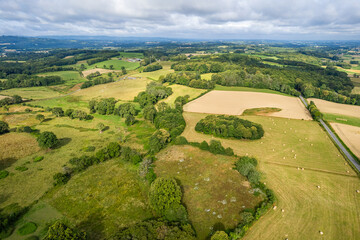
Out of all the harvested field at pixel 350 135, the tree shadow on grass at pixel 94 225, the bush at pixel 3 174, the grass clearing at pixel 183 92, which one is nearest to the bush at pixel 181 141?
the tree shadow on grass at pixel 94 225

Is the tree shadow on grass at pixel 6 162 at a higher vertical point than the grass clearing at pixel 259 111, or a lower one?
lower

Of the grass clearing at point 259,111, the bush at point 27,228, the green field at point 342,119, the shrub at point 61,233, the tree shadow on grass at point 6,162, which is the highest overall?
the shrub at point 61,233

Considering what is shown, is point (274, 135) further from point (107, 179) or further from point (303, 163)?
point (107, 179)

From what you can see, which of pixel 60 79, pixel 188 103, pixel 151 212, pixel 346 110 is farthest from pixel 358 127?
pixel 60 79

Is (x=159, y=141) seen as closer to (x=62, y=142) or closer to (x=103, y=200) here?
(x=103, y=200)

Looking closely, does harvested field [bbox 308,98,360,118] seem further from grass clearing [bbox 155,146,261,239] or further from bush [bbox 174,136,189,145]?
bush [bbox 174,136,189,145]

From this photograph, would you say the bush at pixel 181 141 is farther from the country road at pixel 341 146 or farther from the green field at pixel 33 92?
the green field at pixel 33 92

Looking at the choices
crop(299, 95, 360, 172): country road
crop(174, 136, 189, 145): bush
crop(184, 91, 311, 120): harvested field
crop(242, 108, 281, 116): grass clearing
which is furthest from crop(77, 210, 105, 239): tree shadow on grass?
crop(242, 108, 281, 116): grass clearing
